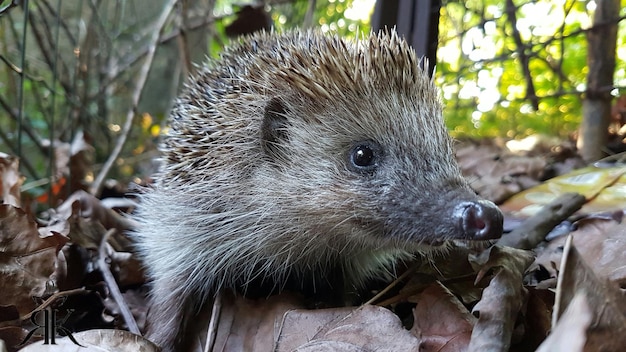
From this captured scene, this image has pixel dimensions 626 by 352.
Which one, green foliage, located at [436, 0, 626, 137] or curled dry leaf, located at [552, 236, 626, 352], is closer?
curled dry leaf, located at [552, 236, 626, 352]

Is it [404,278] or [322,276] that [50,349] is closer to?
[322,276]

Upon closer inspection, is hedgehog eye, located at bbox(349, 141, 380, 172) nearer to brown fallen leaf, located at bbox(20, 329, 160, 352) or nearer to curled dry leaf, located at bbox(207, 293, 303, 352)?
curled dry leaf, located at bbox(207, 293, 303, 352)

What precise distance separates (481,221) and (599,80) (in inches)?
85.8

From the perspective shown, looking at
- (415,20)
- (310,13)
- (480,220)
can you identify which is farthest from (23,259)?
(310,13)

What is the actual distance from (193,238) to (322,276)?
1.60 ft

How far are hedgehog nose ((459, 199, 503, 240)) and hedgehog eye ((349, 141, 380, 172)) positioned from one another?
0.37m

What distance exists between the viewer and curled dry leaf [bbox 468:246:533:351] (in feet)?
4.10

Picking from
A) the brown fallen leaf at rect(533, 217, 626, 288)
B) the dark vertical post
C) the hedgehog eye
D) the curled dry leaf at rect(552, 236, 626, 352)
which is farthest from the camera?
the dark vertical post

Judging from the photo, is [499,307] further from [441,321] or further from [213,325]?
[213,325]

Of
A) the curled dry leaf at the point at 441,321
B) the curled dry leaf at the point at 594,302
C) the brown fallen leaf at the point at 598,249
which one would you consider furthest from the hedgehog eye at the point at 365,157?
the curled dry leaf at the point at 594,302

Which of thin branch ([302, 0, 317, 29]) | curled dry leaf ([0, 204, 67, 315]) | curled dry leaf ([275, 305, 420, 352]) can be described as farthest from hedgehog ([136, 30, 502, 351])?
thin branch ([302, 0, 317, 29])

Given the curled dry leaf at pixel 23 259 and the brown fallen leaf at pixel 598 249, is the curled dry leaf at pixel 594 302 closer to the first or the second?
the brown fallen leaf at pixel 598 249

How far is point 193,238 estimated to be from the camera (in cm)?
202

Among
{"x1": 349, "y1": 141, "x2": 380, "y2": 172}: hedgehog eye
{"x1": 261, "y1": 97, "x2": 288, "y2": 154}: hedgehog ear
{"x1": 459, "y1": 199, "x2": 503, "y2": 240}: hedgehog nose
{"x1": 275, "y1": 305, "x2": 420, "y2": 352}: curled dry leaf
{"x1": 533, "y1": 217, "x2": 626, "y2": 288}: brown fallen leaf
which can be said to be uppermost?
{"x1": 261, "y1": 97, "x2": 288, "y2": 154}: hedgehog ear
